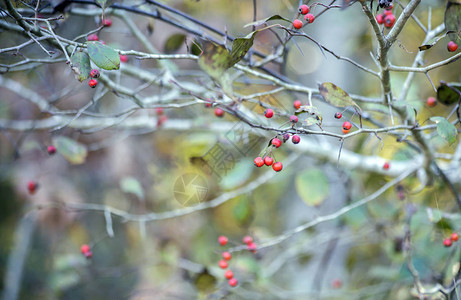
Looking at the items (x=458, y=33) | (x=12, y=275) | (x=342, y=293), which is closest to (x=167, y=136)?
(x=12, y=275)

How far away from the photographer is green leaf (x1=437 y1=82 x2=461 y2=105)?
1.07 m

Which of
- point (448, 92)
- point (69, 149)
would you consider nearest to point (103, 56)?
point (69, 149)

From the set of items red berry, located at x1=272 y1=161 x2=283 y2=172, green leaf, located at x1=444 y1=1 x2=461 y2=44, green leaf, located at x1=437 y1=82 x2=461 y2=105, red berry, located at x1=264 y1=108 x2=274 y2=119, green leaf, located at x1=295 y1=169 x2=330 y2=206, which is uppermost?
green leaf, located at x1=444 y1=1 x2=461 y2=44

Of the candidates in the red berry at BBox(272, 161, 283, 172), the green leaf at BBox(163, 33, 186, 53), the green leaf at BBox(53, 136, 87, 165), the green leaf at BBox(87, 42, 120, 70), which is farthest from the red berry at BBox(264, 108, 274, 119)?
the green leaf at BBox(53, 136, 87, 165)

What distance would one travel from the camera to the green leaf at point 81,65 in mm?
841

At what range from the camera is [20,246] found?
2330mm

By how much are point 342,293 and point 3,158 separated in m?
2.53

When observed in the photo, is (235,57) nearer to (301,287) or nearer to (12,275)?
(301,287)

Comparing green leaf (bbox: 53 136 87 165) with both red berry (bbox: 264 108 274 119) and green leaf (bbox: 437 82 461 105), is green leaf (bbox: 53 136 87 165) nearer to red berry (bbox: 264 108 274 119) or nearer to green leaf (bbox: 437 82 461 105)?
red berry (bbox: 264 108 274 119)

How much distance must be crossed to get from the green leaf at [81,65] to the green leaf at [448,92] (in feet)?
3.08

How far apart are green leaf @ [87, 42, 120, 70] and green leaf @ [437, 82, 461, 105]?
87 cm

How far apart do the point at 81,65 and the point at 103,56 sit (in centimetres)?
5

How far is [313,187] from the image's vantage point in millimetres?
1583

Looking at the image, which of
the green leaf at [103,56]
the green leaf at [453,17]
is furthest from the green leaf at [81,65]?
the green leaf at [453,17]
